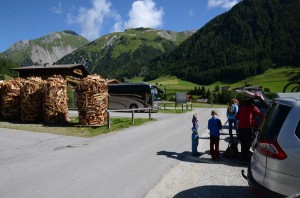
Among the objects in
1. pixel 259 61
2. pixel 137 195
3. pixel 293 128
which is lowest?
pixel 137 195

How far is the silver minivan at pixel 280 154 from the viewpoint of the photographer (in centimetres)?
509

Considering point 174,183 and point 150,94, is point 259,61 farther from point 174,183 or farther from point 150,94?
point 174,183

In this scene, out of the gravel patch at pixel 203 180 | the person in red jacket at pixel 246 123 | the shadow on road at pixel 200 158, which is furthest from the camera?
the shadow on road at pixel 200 158

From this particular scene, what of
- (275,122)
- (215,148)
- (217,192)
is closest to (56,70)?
(215,148)

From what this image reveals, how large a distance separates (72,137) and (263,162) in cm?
1220

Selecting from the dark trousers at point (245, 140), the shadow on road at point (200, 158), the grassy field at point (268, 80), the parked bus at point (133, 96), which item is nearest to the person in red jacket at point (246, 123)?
the dark trousers at point (245, 140)

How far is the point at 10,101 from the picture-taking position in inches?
980

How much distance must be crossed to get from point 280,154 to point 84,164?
6.51 metres

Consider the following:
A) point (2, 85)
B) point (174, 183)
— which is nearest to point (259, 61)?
point (2, 85)

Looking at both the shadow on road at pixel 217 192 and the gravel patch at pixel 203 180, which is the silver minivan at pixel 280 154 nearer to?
the shadow on road at pixel 217 192

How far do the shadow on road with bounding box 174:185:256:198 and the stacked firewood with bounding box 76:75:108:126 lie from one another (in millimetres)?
13464

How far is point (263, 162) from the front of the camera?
5598 millimetres

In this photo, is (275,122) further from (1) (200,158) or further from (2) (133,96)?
(2) (133,96)

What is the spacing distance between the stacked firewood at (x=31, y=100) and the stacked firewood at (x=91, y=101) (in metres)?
4.32
